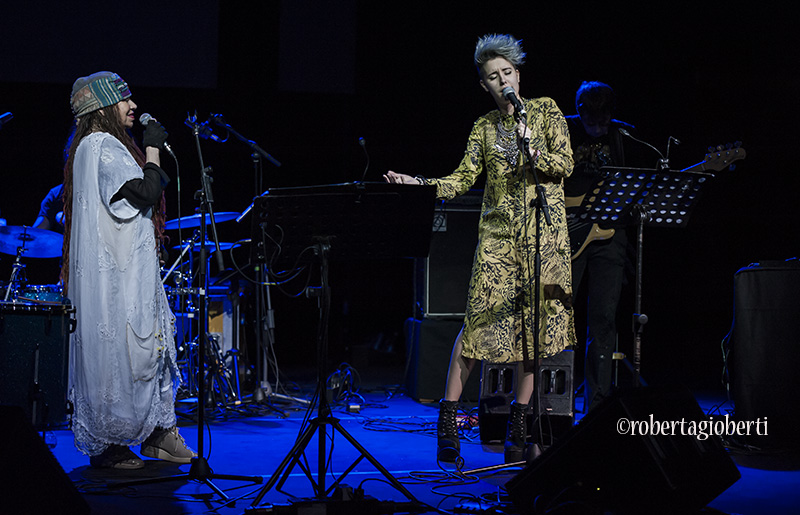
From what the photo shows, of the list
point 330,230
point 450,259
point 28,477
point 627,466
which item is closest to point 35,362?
point 28,477

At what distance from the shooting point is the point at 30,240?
5.20 m

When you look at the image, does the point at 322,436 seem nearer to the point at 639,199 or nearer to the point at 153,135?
the point at 153,135

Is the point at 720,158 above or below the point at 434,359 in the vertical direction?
above

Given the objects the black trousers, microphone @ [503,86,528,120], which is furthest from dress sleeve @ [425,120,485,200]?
the black trousers

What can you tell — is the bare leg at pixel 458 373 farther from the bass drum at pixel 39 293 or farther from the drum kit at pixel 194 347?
the bass drum at pixel 39 293

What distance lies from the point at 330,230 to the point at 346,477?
109 centimetres

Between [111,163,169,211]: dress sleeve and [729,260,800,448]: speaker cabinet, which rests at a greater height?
[111,163,169,211]: dress sleeve

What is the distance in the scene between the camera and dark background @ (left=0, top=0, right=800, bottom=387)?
709cm

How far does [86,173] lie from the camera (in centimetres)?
335

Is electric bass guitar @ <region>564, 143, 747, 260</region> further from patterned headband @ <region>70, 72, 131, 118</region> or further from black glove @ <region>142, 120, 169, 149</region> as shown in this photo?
patterned headband @ <region>70, 72, 131, 118</region>

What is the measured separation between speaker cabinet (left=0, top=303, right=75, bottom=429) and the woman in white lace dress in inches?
9.6

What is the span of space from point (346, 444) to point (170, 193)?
4.22 m

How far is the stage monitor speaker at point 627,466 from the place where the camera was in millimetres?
2488

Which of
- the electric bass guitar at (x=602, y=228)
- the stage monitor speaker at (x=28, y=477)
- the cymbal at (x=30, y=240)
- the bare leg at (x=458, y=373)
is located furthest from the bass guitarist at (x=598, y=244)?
the cymbal at (x=30, y=240)
